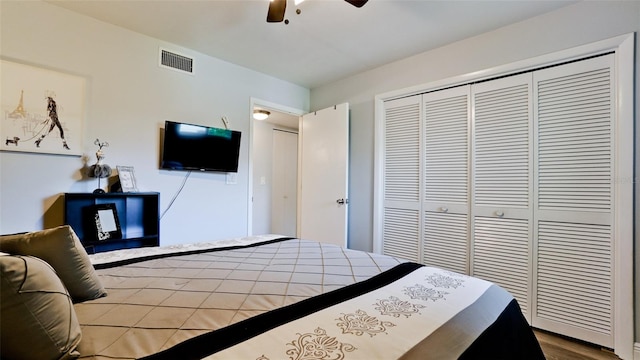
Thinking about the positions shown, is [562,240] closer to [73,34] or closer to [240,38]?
[240,38]

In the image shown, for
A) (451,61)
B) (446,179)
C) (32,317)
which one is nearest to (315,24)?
(451,61)

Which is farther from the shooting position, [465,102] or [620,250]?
[465,102]

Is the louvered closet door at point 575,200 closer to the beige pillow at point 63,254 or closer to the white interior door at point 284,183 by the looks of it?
the beige pillow at point 63,254

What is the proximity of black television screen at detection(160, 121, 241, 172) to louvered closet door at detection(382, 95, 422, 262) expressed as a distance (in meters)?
1.69

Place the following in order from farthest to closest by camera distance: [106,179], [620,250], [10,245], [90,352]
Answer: [106,179], [620,250], [10,245], [90,352]

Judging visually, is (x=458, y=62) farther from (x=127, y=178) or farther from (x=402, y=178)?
(x=127, y=178)

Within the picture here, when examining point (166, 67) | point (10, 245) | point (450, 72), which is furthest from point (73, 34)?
point (450, 72)

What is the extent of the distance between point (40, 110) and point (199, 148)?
1190 mm

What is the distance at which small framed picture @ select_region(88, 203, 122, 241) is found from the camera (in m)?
2.32

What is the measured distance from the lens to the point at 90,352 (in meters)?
0.70

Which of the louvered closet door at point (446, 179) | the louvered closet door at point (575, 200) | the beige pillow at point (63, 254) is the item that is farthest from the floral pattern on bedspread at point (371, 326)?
the louvered closet door at point (446, 179)

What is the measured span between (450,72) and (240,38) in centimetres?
201

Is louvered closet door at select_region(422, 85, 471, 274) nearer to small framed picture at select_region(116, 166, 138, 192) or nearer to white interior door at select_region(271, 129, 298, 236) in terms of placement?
small framed picture at select_region(116, 166, 138, 192)

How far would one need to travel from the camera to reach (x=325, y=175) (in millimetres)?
3764
